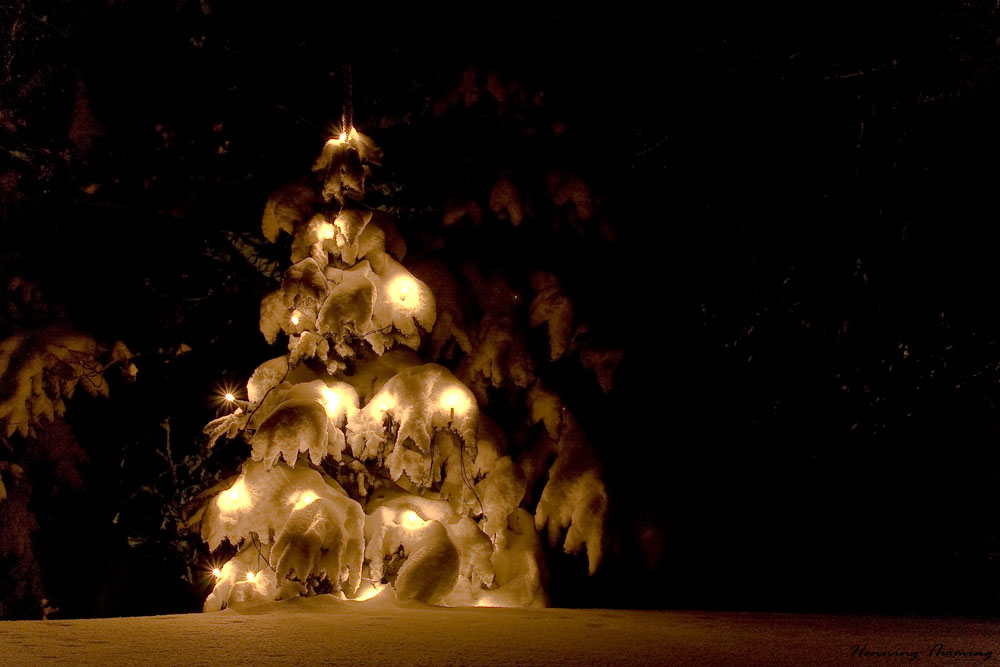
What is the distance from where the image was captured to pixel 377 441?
15.0 feet

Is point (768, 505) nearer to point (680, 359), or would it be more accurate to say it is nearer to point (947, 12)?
point (680, 359)

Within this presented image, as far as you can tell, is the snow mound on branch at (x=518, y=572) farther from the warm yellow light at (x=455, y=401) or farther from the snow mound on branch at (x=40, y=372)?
the snow mound on branch at (x=40, y=372)

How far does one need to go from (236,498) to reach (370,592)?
0.88 metres

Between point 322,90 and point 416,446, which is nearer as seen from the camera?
point 416,446

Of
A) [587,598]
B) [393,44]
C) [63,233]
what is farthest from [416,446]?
[63,233]

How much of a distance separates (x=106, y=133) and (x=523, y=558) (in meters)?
4.70

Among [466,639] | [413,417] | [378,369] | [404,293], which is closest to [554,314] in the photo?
[404,293]

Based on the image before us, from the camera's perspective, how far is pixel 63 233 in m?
6.60

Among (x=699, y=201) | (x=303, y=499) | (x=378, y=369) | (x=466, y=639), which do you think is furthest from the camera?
(x=699, y=201)

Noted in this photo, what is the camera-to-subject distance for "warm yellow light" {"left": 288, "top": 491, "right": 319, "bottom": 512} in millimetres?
4129

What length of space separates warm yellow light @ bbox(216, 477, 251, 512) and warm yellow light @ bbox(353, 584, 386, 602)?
2.54 feet

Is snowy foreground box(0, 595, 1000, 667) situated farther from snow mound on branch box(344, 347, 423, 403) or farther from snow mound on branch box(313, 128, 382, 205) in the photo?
snow mound on branch box(313, 128, 382, 205)

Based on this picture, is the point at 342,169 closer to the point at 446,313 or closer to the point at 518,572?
the point at 446,313

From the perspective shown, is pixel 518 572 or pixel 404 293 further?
pixel 518 572
